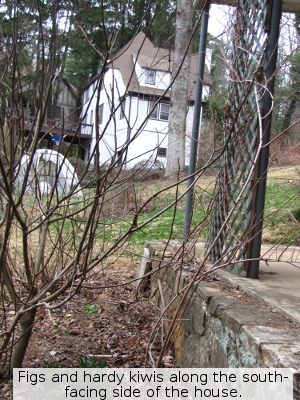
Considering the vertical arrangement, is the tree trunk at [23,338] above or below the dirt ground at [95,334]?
above

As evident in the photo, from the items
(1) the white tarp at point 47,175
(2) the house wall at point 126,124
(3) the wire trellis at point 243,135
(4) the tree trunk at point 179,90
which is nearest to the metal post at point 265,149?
(3) the wire trellis at point 243,135

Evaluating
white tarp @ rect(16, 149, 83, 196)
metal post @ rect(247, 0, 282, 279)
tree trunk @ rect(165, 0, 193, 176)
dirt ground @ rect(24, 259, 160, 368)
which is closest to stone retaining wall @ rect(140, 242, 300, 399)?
metal post @ rect(247, 0, 282, 279)

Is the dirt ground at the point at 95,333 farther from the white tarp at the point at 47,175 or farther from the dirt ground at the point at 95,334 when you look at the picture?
the white tarp at the point at 47,175

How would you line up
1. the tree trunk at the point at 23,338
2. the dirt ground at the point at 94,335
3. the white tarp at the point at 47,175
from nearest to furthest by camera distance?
the white tarp at the point at 47,175 < the tree trunk at the point at 23,338 < the dirt ground at the point at 94,335

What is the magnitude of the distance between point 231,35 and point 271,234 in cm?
380

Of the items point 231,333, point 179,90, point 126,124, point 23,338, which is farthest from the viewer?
point 179,90

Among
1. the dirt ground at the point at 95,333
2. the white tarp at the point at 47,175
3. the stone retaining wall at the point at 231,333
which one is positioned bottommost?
the dirt ground at the point at 95,333

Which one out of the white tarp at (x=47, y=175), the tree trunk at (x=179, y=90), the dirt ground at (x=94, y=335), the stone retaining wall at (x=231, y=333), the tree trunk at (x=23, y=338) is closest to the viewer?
the stone retaining wall at (x=231, y=333)

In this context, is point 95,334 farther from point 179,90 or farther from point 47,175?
point 179,90

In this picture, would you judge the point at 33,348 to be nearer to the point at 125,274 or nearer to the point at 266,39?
the point at 125,274

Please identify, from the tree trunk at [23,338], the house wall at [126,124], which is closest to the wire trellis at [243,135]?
the house wall at [126,124]

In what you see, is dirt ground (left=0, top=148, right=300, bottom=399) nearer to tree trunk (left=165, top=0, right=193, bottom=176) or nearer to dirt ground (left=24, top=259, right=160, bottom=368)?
dirt ground (left=24, top=259, right=160, bottom=368)

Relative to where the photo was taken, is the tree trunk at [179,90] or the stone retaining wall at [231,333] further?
the tree trunk at [179,90]

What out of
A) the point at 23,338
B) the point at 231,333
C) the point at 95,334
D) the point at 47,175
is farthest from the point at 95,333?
the point at 231,333
